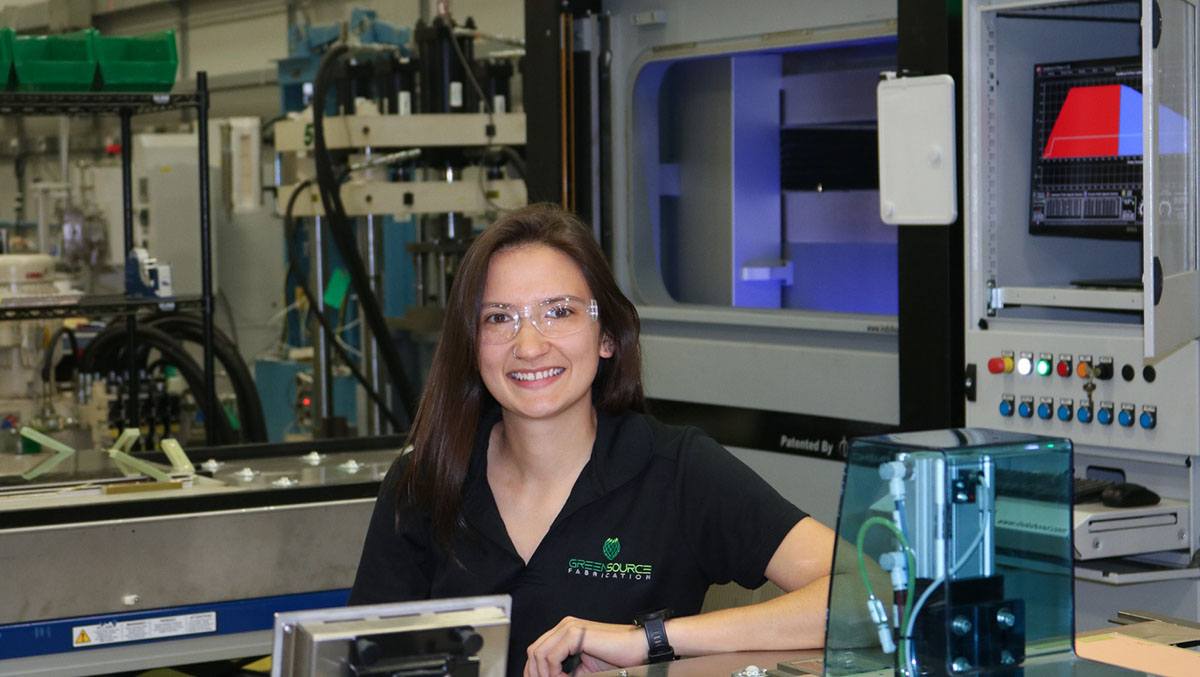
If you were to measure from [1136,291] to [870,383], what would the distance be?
2.38 ft

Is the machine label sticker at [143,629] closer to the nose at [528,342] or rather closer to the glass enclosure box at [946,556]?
the nose at [528,342]

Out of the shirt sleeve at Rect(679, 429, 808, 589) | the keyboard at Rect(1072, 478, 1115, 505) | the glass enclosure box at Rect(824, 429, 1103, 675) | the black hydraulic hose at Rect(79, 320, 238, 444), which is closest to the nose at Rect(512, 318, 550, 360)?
the shirt sleeve at Rect(679, 429, 808, 589)

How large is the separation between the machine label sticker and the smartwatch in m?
1.26

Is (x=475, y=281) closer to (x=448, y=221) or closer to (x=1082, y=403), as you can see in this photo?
(x=1082, y=403)

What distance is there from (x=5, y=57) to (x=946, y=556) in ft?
10.6

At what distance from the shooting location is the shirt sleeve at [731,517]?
6.68 ft

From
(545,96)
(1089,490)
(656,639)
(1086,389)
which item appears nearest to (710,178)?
(545,96)

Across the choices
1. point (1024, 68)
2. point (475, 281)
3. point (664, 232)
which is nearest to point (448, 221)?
point (664, 232)

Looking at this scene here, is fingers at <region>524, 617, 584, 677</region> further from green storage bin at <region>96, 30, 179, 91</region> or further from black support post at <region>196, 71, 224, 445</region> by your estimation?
green storage bin at <region>96, 30, 179, 91</region>

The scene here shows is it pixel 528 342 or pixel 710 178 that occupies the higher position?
pixel 710 178

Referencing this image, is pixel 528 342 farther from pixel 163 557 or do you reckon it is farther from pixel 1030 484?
pixel 163 557

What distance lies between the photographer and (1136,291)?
291 cm

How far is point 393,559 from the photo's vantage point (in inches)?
82.3

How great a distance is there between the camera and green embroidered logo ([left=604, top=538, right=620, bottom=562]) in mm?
2039
